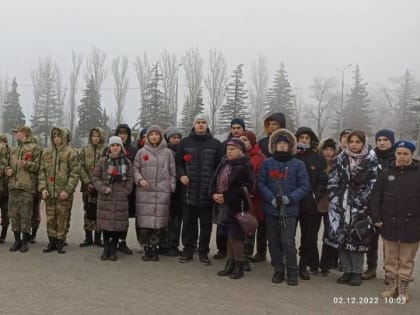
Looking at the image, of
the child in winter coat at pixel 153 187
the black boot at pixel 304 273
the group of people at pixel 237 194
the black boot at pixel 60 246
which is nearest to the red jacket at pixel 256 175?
the group of people at pixel 237 194

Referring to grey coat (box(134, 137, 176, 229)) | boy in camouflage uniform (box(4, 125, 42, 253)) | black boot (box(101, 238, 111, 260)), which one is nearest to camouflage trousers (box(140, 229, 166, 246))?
grey coat (box(134, 137, 176, 229))

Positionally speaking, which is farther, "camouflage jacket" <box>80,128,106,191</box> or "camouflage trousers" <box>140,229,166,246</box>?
"camouflage jacket" <box>80,128,106,191</box>

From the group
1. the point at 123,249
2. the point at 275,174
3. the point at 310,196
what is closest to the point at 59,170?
the point at 123,249

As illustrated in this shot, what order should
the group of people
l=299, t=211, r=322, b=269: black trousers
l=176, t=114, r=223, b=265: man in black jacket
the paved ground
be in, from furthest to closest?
l=176, t=114, r=223, b=265: man in black jacket → l=299, t=211, r=322, b=269: black trousers → the group of people → the paved ground

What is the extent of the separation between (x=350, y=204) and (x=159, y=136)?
2.76 m

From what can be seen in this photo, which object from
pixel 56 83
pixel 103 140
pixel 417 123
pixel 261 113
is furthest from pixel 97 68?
pixel 103 140

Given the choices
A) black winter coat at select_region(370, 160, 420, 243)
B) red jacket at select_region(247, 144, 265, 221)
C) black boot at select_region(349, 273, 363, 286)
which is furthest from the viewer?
red jacket at select_region(247, 144, 265, 221)

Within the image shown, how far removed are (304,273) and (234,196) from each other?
4.50 ft

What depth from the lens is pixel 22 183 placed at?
640 cm

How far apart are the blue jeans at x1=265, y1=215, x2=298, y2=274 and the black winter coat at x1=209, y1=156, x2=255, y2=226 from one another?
417 millimetres

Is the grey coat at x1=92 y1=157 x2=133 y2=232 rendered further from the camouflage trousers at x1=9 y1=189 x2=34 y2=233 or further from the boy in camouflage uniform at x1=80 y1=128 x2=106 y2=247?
the camouflage trousers at x1=9 y1=189 x2=34 y2=233

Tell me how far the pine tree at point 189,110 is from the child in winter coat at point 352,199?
2897 cm

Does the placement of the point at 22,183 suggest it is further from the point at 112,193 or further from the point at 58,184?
the point at 112,193

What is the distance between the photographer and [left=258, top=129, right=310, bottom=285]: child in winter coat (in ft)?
17.1
